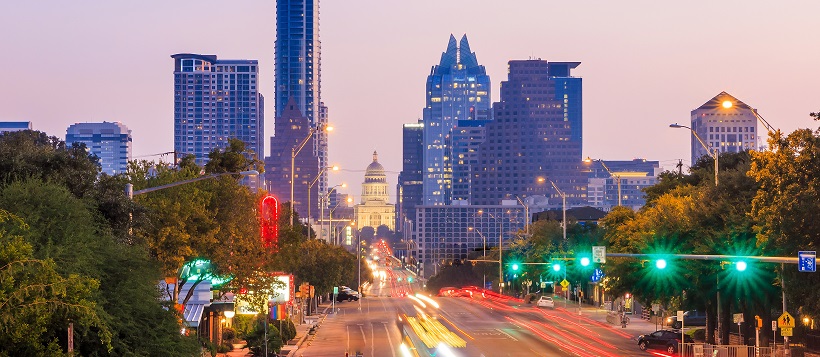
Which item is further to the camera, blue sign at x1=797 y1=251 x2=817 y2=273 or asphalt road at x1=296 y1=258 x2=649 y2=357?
asphalt road at x1=296 y1=258 x2=649 y2=357

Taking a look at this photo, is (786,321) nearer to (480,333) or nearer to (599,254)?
(599,254)

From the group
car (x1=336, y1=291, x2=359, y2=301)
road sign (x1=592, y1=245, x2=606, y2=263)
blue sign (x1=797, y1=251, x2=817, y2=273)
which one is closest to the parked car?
road sign (x1=592, y1=245, x2=606, y2=263)

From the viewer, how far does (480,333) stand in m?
74.3

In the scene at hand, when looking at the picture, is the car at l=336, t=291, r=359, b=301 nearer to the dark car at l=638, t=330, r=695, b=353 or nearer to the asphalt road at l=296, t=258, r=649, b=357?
the asphalt road at l=296, t=258, r=649, b=357

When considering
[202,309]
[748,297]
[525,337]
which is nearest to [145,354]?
[202,309]

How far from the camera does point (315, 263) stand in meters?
98.3

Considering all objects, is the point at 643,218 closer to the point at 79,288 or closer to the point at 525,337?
the point at 525,337

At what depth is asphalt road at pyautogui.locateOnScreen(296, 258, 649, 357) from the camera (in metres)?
60.5

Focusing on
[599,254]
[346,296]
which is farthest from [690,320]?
[346,296]

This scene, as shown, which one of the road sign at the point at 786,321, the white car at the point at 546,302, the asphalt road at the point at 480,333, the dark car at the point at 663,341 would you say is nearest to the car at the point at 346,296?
the asphalt road at the point at 480,333

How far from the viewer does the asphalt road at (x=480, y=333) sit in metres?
60.5

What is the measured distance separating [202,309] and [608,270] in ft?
95.2

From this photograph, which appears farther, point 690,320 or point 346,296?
point 346,296

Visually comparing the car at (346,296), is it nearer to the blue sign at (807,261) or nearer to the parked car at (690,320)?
the parked car at (690,320)
